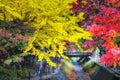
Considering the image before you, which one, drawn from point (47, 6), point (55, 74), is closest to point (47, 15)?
point (47, 6)

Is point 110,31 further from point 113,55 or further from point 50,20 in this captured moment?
point 50,20

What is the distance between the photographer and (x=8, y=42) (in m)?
10.9

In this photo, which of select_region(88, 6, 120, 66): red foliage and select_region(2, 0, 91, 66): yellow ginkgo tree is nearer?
select_region(2, 0, 91, 66): yellow ginkgo tree

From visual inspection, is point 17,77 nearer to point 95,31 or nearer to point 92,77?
point 95,31

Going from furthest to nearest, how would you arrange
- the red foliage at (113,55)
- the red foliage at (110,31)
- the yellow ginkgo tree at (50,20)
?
the red foliage at (110,31), the red foliage at (113,55), the yellow ginkgo tree at (50,20)

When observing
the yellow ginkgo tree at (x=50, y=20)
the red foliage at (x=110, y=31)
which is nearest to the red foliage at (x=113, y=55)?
the red foliage at (x=110, y=31)

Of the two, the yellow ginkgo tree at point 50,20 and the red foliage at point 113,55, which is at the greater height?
the yellow ginkgo tree at point 50,20

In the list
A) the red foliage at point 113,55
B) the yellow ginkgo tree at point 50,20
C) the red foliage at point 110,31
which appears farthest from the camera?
the red foliage at point 110,31

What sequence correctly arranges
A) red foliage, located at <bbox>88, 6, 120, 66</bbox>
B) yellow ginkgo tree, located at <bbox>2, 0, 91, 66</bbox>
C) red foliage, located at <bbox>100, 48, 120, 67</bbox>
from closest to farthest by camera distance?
yellow ginkgo tree, located at <bbox>2, 0, 91, 66</bbox> < red foliage, located at <bbox>100, 48, 120, 67</bbox> < red foliage, located at <bbox>88, 6, 120, 66</bbox>

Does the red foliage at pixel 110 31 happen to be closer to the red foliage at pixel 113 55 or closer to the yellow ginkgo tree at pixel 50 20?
the red foliage at pixel 113 55

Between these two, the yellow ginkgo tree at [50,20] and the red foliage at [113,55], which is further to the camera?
the red foliage at [113,55]

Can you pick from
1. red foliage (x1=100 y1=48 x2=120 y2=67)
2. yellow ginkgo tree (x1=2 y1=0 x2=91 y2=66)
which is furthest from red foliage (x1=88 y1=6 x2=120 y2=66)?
yellow ginkgo tree (x1=2 y1=0 x2=91 y2=66)

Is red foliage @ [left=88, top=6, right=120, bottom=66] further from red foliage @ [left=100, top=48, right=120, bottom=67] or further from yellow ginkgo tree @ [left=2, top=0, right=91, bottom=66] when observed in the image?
yellow ginkgo tree @ [left=2, top=0, right=91, bottom=66]

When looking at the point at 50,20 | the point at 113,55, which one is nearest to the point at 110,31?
the point at 113,55
